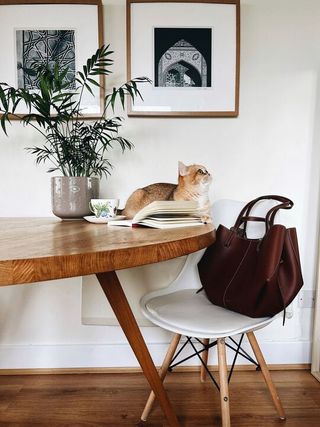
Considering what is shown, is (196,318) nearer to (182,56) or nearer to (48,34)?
(182,56)

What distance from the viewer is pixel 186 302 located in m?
1.21

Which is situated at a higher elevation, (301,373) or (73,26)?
(73,26)

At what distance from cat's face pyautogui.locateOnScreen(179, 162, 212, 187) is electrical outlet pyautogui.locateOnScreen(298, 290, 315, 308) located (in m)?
0.90

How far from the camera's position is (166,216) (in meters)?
0.97

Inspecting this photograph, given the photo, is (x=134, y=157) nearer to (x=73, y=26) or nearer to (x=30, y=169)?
(x=30, y=169)

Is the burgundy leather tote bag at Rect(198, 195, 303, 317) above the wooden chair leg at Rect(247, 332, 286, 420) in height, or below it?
above

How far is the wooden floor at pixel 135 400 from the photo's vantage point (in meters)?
1.28

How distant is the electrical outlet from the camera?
1.65 meters

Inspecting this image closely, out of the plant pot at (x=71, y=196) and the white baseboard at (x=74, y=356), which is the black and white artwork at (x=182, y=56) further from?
the white baseboard at (x=74, y=356)

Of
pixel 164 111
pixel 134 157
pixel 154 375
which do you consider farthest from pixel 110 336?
pixel 164 111

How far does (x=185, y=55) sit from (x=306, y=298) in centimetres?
136

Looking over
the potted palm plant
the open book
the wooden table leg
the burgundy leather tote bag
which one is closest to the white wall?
the potted palm plant

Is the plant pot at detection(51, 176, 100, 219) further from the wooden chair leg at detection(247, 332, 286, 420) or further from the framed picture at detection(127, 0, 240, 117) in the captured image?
the wooden chair leg at detection(247, 332, 286, 420)

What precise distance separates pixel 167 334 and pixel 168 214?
2.99 ft
